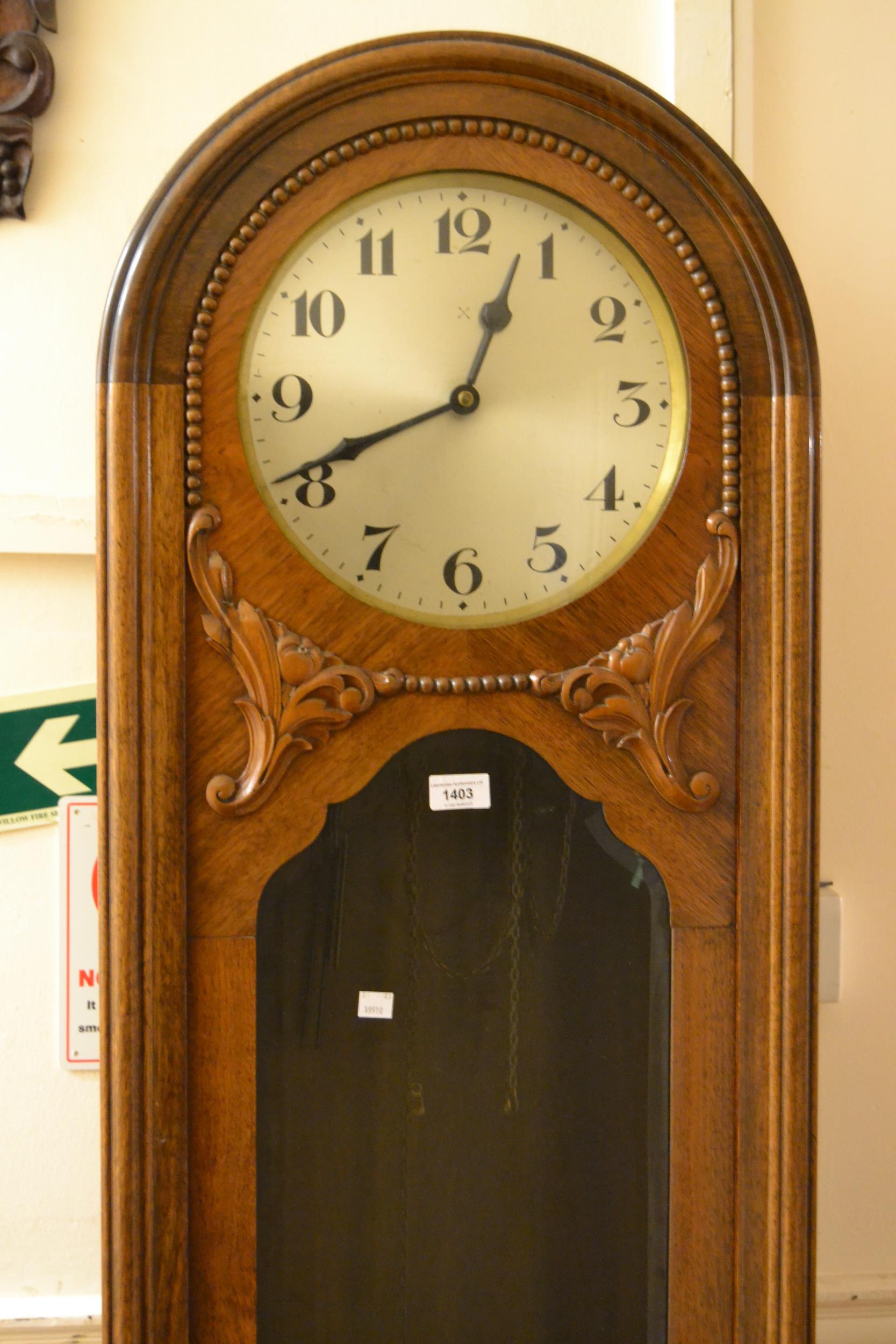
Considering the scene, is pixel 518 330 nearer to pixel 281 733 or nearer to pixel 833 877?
pixel 281 733

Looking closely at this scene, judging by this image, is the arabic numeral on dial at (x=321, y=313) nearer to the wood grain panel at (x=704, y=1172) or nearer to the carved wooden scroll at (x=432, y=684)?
the carved wooden scroll at (x=432, y=684)

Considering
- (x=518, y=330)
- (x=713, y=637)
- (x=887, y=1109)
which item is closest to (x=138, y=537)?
(x=518, y=330)

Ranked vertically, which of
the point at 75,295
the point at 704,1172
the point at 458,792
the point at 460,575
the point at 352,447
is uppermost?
the point at 75,295

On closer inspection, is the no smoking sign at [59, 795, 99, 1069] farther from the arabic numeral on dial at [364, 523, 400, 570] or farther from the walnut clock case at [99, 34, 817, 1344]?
the arabic numeral on dial at [364, 523, 400, 570]

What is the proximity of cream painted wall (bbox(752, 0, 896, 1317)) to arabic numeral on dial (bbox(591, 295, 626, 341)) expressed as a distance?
0.49 metres

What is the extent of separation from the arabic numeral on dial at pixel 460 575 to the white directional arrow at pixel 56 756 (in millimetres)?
557

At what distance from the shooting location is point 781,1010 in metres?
0.86

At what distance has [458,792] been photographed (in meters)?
0.87

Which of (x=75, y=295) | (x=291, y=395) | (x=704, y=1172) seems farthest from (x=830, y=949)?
(x=75, y=295)

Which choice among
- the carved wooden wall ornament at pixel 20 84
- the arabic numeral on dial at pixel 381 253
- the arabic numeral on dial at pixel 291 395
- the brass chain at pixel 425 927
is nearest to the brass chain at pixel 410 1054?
the brass chain at pixel 425 927

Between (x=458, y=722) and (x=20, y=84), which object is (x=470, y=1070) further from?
(x=20, y=84)

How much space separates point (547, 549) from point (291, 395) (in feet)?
0.79

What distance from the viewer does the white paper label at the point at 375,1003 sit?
88 centimetres

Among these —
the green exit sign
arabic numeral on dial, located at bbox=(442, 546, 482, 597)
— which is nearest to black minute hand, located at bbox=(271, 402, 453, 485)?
arabic numeral on dial, located at bbox=(442, 546, 482, 597)
